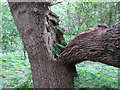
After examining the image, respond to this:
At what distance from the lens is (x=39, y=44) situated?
328 centimetres

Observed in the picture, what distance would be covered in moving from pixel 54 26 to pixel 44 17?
1.99 ft

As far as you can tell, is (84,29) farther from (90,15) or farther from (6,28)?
(6,28)

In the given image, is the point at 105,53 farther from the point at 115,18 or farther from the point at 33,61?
the point at 115,18

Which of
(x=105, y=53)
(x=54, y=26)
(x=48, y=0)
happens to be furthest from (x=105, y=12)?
(x=105, y=53)

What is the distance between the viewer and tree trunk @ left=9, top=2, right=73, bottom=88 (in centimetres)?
327

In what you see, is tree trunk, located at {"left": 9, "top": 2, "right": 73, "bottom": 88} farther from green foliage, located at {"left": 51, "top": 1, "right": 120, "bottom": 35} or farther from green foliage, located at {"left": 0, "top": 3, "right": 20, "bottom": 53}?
green foliage, located at {"left": 0, "top": 3, "right": 20, "bottom": 53}

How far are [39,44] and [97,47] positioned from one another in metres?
1.27

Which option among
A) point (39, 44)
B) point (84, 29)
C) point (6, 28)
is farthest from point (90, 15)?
point (6, 28)

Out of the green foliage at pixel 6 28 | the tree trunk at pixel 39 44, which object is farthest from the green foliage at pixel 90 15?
the green foliage at pixel 6 28

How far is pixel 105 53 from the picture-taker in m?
2.65

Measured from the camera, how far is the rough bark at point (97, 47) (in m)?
2.49

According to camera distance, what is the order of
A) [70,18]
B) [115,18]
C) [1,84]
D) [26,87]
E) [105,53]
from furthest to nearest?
[70,18] → [115,18] → [1,84] → [26,87] → [105,53]

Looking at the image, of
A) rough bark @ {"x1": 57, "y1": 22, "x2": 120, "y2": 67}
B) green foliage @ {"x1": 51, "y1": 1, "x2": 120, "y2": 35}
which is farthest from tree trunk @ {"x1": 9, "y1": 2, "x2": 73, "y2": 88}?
green foliage @ {"x1": 51, "y1": 1, "x2": 120, "y2": 35}

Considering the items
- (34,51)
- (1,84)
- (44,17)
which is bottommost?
(1,84)
